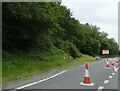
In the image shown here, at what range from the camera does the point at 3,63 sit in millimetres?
24141

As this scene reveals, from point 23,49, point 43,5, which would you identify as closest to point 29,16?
point 43,5

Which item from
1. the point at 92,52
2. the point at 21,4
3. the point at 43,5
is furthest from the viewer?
the point at 92,52

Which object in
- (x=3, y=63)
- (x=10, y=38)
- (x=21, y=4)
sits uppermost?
(x=21, y=4)

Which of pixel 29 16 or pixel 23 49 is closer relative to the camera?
pixel 29 16

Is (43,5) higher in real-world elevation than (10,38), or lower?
higher

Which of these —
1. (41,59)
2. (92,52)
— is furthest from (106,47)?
(41,59)

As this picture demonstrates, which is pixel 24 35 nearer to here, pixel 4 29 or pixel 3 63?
pixel 4 29

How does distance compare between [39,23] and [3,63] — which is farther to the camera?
[39,23]

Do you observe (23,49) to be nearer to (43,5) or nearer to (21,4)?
(43,5)

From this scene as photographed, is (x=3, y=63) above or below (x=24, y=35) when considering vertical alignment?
below

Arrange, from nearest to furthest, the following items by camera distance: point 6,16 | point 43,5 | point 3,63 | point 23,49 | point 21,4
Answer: point 3,63 < point 21,4 < point 6,16 < point 43,5 < point 23,49

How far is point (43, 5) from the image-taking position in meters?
30.7

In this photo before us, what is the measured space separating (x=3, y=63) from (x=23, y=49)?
10177mm

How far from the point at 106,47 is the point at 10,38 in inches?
5532
